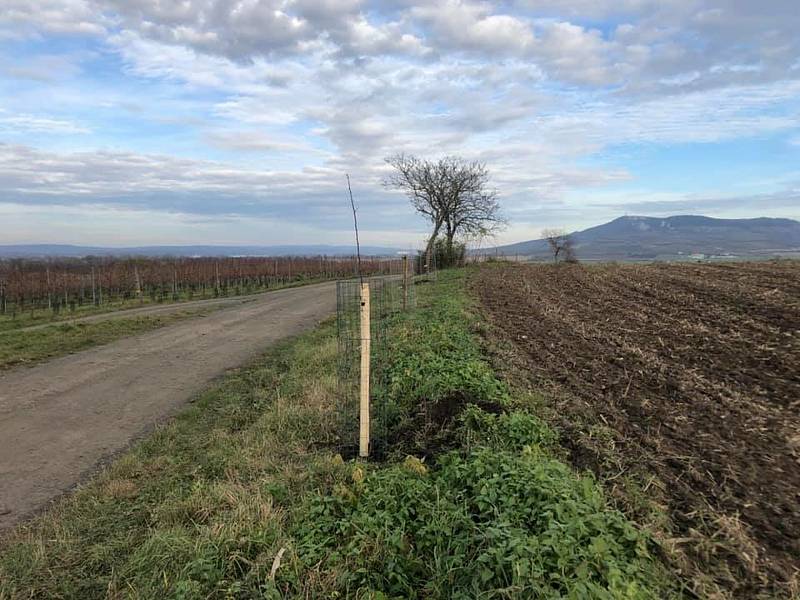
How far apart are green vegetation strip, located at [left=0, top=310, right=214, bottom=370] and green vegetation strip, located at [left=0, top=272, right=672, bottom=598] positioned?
7.44 meters

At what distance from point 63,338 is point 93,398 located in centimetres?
709

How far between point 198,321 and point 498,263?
2787 cm

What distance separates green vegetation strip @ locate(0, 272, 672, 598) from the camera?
9.32 feet

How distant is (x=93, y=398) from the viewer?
314 inches

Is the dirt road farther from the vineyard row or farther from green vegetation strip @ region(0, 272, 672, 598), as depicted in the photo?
the vineyard row

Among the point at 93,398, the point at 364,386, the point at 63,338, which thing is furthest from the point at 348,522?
the point at 63,338

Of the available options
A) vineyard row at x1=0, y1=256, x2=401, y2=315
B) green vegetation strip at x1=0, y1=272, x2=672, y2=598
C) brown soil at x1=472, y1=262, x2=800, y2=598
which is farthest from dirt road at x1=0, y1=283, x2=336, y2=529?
vineyard row at x1=0, y1=256, x2=401, y2=315

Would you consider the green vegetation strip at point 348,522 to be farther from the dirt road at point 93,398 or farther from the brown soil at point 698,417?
the dirt road at point 93,398

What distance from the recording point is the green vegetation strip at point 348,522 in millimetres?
2842

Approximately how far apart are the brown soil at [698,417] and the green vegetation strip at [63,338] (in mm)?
10130

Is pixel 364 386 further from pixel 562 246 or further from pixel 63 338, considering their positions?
pixel 562 246

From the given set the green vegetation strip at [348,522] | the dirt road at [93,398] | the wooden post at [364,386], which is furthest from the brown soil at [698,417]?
the dirt road at [93,398]

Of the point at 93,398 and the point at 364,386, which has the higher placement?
the point at 364,386

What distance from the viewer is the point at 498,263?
134 ft
